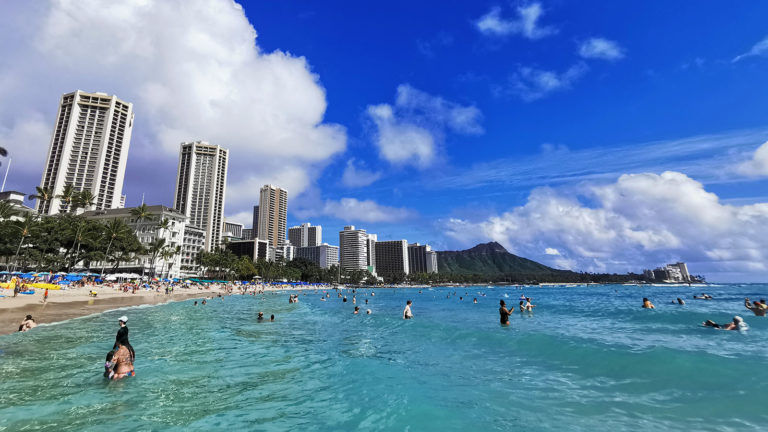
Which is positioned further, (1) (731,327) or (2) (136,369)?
(1) (731,327)

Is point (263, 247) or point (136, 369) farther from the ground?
point (263, 247)

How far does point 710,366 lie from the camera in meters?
11.8

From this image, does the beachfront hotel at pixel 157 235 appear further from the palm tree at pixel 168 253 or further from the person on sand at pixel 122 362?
the person on sand at pixel 122 362

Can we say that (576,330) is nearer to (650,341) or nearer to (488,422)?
(650,341)

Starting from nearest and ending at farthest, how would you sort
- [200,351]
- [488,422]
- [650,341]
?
1. [488,422]
2. [200,351]
3. [650,341]

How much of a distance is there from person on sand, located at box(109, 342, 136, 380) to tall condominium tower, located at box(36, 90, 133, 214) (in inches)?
5652

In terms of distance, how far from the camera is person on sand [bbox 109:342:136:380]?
34.3 ft

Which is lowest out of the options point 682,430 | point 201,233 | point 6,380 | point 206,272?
point 682,430

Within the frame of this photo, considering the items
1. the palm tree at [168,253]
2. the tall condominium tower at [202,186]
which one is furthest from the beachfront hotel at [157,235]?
the tall condominium tower at [202,186]

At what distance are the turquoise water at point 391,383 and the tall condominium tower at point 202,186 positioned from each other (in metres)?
154

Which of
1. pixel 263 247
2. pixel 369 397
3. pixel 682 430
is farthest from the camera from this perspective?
pixel 263 247

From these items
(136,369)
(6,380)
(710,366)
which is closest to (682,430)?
(710,366)

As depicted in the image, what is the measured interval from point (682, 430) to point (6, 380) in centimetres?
1737

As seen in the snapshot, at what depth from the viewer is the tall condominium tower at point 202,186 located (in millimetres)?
158375
